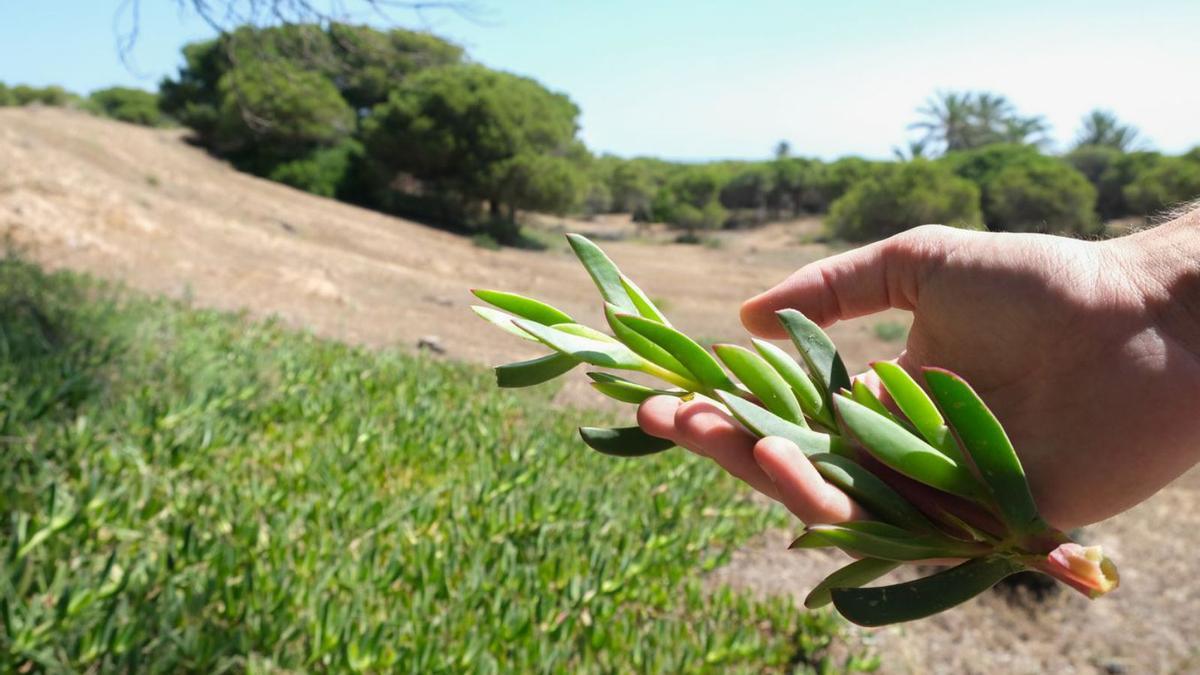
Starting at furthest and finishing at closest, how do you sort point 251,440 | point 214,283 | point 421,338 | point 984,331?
point 214,283, point 421,338, point 251,440, point 984,331

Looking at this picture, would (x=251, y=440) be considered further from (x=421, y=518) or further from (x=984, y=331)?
(x=984, y=331)

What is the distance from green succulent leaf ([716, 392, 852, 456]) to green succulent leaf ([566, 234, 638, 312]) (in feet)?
0.87

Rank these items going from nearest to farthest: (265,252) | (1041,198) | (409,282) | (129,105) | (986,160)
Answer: (265,252) < (409,282) < (1041,198) < (986,160) < (129,105)

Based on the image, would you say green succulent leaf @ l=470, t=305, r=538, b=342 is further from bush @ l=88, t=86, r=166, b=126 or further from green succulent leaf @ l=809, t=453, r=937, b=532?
bush @ l=88, t=86, r=166, b=126

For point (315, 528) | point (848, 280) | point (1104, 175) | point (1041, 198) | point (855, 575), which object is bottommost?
point (315, 528)

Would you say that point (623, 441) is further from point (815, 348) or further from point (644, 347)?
point (815, 348)

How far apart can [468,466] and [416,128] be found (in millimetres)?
23343

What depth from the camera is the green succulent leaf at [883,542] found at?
97 cm

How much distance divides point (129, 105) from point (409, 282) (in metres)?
28.7

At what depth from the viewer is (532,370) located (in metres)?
1.15

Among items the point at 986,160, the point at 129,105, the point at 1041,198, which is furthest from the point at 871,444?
the point at 129,105

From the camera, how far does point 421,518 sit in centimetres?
346

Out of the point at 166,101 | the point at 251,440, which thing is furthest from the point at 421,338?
the point at 166,101

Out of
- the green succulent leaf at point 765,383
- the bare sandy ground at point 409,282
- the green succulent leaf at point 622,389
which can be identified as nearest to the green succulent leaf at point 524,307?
the green succulent leaf at point 622,389
